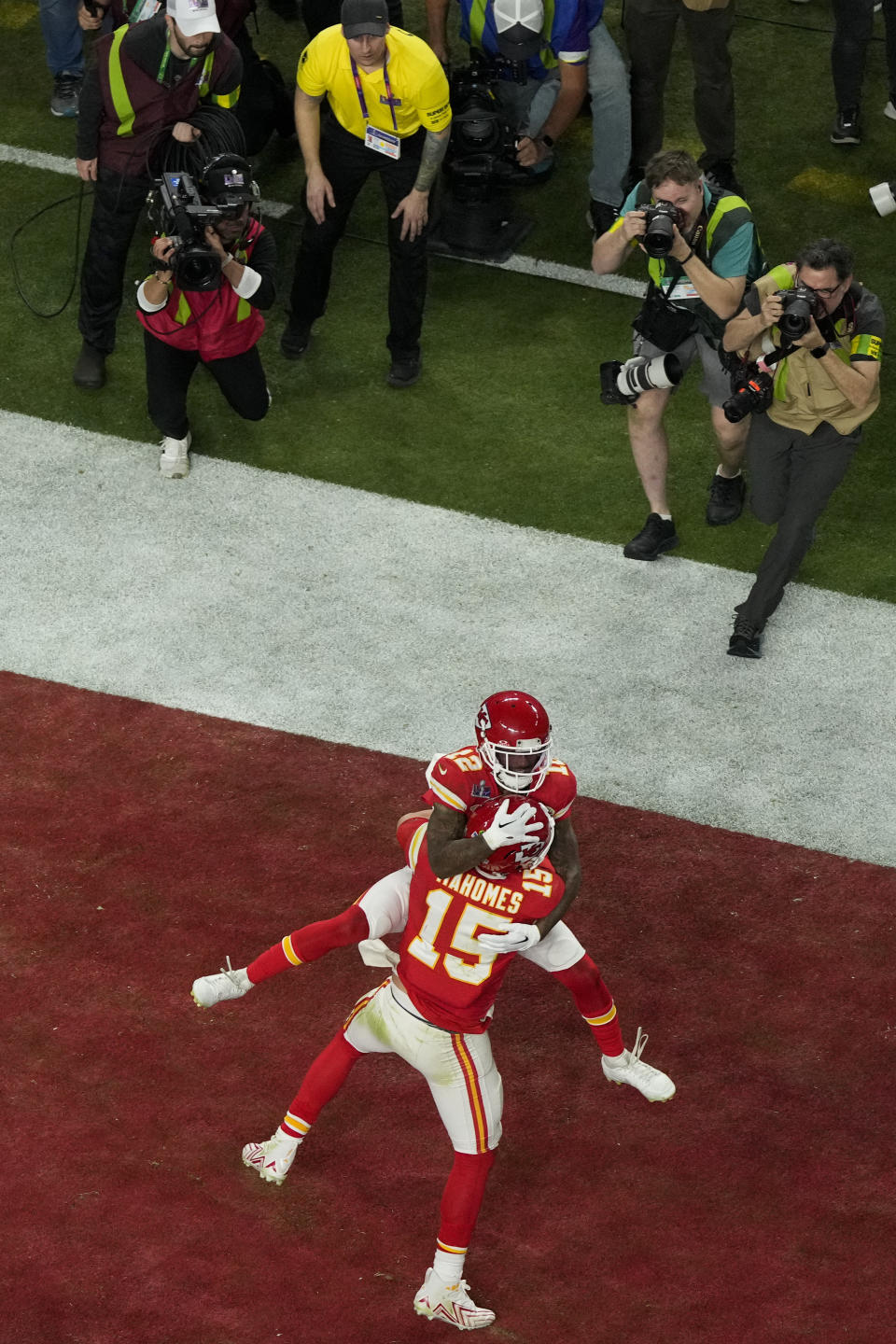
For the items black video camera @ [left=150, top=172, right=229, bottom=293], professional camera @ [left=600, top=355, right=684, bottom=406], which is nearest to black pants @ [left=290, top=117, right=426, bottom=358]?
black video camera @ [left=150, top=172, right=229, bottom=293]

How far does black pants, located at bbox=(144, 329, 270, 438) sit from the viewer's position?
7.90m

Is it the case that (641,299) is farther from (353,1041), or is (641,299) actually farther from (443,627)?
(353,1041)

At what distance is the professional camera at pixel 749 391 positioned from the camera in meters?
6.79

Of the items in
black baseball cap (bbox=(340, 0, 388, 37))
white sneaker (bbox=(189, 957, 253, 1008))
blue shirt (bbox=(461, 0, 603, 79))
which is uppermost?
black baseball cap (bbox=(340, 0, 388, 37))

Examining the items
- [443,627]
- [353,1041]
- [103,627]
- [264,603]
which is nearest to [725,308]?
[443,627]

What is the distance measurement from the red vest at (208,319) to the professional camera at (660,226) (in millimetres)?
1856

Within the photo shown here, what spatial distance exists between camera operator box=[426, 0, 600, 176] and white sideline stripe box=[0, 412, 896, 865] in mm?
2581

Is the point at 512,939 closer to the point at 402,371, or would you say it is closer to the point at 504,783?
the point at 504,783

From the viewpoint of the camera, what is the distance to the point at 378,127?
26.4 feet

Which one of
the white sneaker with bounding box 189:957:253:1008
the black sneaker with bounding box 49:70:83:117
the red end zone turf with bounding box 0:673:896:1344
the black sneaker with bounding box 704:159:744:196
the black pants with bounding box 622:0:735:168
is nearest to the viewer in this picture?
the red end zone turf with bounding box 0:673:896:1344

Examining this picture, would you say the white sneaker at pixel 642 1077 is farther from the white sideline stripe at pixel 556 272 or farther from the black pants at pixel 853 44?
the black pants at pixel 853 44

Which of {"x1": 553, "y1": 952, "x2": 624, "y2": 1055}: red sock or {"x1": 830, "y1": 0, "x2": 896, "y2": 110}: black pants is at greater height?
{"x1": 830, "y1": 0, "x2": 896, "y2": 110}: black pants

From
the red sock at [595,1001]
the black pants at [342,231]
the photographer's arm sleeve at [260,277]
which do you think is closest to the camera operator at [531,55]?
the black pants at [342,231]

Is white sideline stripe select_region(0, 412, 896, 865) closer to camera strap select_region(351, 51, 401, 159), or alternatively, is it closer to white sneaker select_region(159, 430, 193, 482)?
white sneaker select_region(159, 430, 193, 482)
